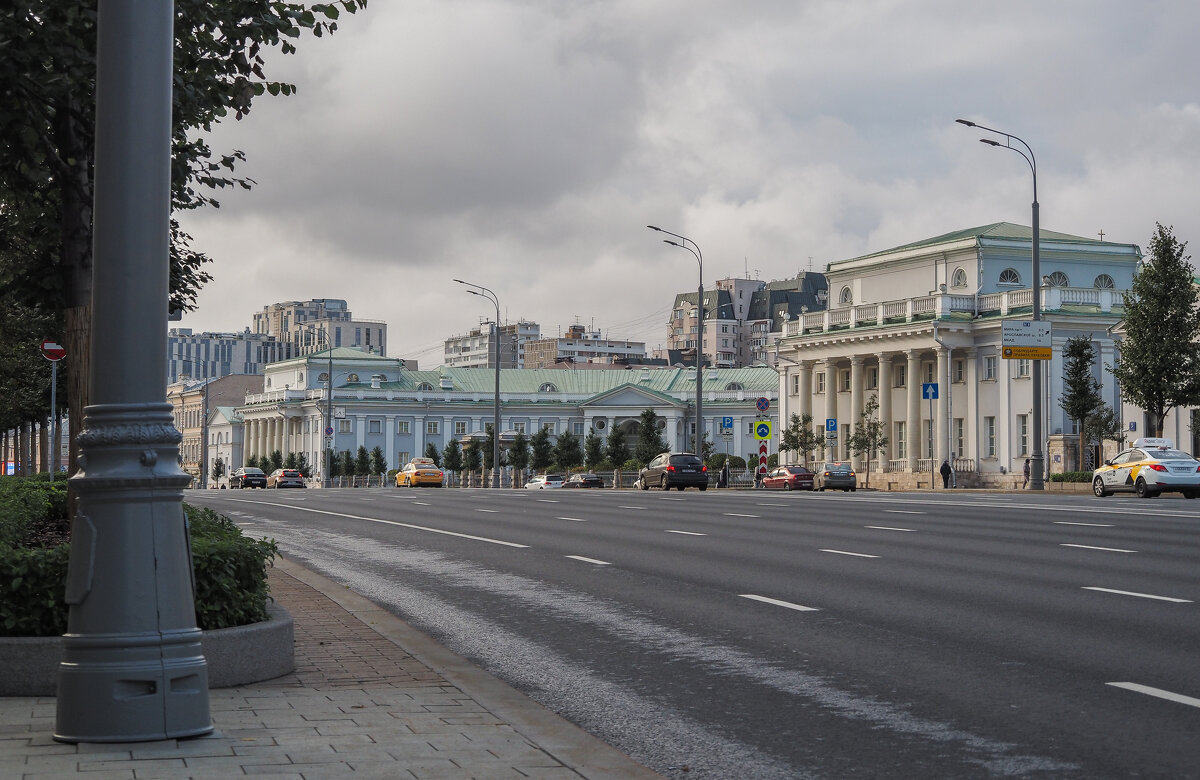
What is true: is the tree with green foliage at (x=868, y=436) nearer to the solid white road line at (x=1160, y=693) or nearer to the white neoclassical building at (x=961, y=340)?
the white neoclassical building at (x=961, y=340)

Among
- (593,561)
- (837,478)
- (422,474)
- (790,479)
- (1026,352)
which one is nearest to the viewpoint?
(593,561)

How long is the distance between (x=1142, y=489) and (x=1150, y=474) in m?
0.72

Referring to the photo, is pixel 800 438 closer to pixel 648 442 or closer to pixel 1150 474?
pixel 648 442

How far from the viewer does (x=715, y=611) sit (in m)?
13.7

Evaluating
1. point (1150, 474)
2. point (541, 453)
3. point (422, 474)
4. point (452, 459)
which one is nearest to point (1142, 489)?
point (1150, 474)

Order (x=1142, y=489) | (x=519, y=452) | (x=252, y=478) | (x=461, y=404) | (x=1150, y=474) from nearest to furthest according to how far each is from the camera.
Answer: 1. (x=1150, y=474)
2. (x=1142, y=489)
3. (x=252, y=478)
4. (x=519, y=452)
5. (x=461, y=404)

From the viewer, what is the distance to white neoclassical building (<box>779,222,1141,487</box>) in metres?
79.4

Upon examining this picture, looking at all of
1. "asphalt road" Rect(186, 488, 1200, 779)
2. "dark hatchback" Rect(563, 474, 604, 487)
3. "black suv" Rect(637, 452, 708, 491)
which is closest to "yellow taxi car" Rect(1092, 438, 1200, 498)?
"asphalt road" Rect(186, 488, 1200, 779)

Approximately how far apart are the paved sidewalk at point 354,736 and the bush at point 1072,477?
49.2 m

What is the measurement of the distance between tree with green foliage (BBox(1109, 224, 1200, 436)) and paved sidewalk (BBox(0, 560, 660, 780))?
4587 cm

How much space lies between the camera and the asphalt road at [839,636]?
25.4ft

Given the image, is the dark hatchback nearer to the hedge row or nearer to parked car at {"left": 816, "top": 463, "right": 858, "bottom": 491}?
parked car at {"left": 816, "top": 463, "right": 858, "bottom": 491}

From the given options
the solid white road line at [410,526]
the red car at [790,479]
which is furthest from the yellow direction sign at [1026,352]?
the solid white road line at [410,526]

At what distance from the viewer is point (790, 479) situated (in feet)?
227
